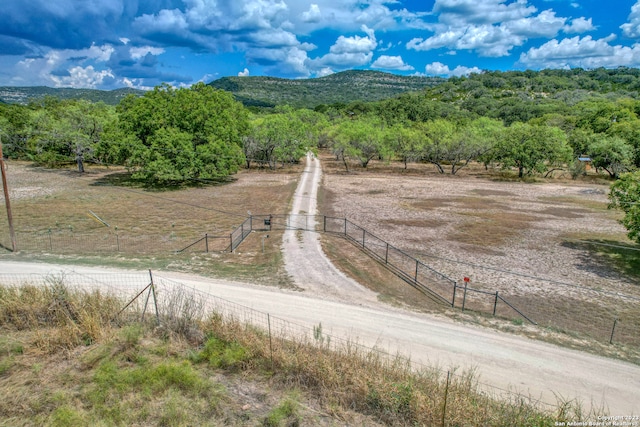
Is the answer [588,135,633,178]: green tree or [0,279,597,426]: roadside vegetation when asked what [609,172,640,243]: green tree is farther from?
[588,135,633,178]: green tree

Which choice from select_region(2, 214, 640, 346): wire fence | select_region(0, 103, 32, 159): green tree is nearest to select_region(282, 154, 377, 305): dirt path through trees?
select_region(2, 214, 640, 346): wire fence

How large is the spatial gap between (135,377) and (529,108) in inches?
4449

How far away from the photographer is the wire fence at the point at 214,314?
30.8 feet

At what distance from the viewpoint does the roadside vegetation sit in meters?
7.25

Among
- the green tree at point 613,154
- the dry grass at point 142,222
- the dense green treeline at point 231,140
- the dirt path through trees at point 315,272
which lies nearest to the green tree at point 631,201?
the dense green treeline at point 231,140

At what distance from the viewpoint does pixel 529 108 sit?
323 feet

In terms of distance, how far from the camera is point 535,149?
51281mm

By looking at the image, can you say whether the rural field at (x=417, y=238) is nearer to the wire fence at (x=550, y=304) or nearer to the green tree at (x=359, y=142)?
the wire fence at (x=550, y=304)

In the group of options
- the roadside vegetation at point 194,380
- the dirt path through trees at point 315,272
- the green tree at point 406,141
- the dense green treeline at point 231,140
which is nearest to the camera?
the roadside vegetation at point 194,380

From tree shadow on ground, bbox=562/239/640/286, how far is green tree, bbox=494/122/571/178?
3002cm

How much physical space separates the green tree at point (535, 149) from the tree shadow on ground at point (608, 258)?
30021mm

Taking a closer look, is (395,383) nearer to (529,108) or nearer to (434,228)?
(434,228)

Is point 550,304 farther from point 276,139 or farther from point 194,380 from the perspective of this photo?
point 276,139

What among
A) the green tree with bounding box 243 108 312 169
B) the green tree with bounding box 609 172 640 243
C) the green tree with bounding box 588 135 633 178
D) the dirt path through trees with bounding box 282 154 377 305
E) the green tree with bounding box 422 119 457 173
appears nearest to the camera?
the dirt path through trees with bounding box 282 154 377 305
